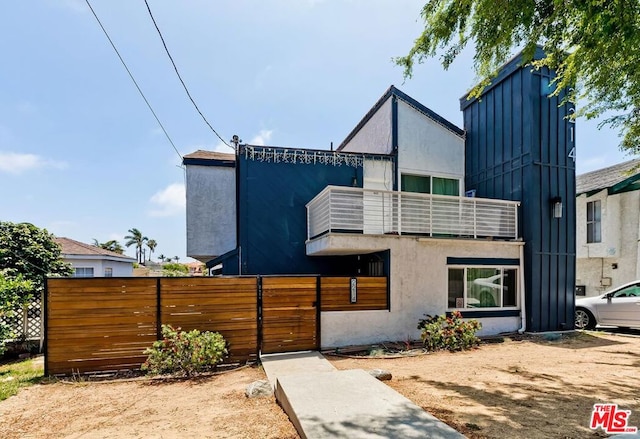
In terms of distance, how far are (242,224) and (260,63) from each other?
174 inches

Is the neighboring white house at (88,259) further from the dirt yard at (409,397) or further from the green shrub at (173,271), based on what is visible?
the dirt yard at (409,397)

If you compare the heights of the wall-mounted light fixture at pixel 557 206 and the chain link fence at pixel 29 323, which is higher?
the wall-mounted light fixture at pixel 557 206

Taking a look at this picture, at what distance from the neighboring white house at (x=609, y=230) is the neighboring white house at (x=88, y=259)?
2356 cm

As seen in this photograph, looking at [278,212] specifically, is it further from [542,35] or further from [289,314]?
[542,35]

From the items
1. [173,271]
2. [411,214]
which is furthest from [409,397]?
[173,271]

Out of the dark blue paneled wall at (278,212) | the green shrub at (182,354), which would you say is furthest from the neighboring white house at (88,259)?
the green shrub at (182,354)

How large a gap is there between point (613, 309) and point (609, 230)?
529 cm

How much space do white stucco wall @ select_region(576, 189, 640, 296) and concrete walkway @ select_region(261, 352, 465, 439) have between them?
13820mm

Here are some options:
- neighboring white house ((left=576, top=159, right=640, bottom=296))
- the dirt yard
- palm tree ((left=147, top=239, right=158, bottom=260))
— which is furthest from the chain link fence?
palm tree ((left=147, top=239, right=158, bottom=260))

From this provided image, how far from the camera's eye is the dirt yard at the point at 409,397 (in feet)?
11.9

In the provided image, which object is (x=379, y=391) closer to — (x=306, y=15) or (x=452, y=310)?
(x=452, y=310)

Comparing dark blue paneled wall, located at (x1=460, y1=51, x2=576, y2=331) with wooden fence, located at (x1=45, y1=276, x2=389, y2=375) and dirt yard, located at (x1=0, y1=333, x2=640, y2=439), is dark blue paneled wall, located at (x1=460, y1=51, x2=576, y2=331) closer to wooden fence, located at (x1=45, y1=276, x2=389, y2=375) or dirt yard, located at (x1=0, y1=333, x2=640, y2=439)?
dirt yard, located at (x1=0, y1=333, x2=640, y2=439)

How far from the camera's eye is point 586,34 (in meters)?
4.57

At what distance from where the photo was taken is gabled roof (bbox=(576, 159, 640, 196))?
499 inches
